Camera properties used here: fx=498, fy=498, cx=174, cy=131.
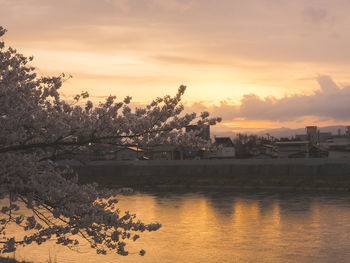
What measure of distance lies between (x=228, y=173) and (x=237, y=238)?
1930 inches

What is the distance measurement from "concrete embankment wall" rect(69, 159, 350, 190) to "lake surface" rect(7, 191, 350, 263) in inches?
983

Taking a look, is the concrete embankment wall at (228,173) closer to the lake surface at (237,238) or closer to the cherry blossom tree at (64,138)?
the lake surface at (237,238)

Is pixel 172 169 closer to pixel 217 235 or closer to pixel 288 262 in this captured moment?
pixel 217 235

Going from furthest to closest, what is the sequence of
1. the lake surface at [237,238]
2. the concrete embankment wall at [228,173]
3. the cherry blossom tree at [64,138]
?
1. the concrete embankment wall at [228,173]
2. the lake surface at [237,238]
3. the cherry blossom tree at [64,138]

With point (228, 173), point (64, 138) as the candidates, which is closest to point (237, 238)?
point (64, 138)

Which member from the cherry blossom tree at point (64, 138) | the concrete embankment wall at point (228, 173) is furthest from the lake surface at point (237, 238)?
the concrete embankment wall at point (228, 173)

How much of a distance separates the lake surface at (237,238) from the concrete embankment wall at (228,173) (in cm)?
2496

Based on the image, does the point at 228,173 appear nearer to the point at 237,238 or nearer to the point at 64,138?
the point at 237,238

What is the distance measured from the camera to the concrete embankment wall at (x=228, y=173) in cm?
5814

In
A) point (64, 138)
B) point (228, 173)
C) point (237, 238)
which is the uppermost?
point (64, 138)

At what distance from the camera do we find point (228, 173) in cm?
6950

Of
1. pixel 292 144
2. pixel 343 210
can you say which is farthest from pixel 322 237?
pixel 292 144

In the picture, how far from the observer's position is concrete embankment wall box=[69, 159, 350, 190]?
2289 inches

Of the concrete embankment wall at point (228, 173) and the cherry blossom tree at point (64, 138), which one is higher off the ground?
the cherry blossom tree at point (64, 138)
